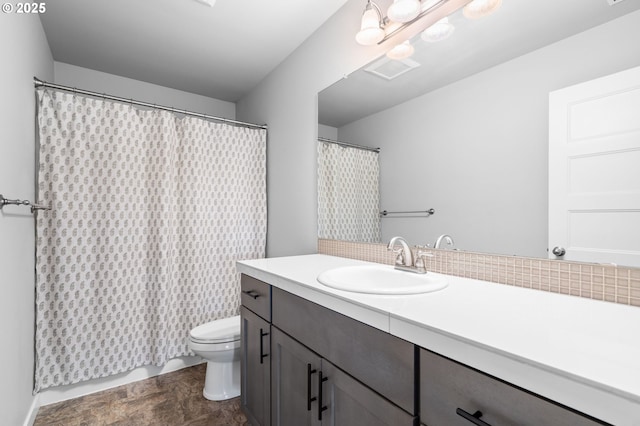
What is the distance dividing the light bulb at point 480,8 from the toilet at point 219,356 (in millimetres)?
2084

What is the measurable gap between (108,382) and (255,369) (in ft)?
4.31

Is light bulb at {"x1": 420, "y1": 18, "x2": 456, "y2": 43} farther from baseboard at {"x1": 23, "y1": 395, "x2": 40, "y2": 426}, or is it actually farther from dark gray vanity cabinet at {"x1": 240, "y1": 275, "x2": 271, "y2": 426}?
baseboard at {"x1": 23, "y1": 395, "x2": 40, "y2": 426}

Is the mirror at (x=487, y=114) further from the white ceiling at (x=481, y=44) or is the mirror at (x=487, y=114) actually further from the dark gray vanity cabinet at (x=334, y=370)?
the dark gray vanity cabinet at (x=334, y=370)

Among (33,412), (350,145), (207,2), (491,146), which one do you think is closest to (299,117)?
(350,145)

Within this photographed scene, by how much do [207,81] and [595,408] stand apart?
10.3 feet

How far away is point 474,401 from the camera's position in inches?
24.5

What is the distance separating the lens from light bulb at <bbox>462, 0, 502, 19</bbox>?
46.6 inches

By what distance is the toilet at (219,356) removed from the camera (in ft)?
6.09

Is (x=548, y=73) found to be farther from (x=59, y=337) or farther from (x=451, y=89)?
(x=59, y=337)

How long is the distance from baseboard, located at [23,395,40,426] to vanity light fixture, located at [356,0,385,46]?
8.76ft

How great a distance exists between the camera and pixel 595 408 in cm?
46

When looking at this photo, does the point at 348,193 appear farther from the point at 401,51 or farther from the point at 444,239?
the point at 401,51

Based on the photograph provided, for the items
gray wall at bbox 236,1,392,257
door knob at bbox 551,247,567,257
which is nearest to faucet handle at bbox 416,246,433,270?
door knob at bbox 551,247,567,257

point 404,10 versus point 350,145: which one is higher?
point 404,10
